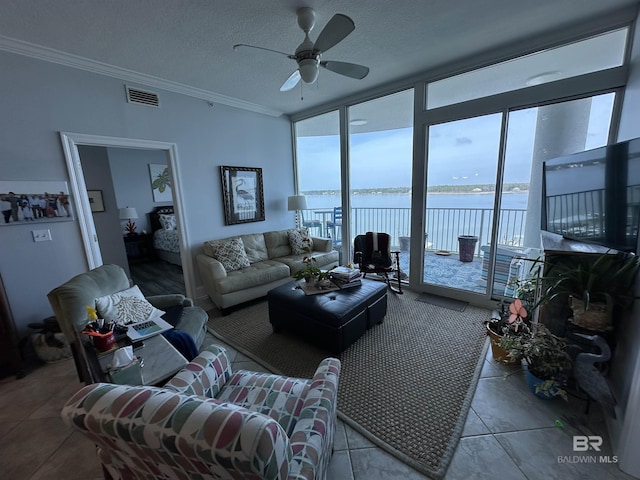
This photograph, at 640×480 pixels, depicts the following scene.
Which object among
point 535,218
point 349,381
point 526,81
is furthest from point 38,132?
point 535,218

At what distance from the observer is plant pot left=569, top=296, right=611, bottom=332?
1544 millimetres

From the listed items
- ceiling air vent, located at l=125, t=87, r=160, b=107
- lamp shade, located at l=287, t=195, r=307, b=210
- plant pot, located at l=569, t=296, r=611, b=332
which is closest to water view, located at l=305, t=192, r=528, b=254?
lamp shade, located at l=287, t=195, r=307, b=210

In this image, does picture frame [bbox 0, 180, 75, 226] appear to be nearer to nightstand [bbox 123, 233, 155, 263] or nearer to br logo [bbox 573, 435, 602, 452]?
nightstand [bbox 123, 233, 155, 263]

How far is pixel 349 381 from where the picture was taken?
6.46ft

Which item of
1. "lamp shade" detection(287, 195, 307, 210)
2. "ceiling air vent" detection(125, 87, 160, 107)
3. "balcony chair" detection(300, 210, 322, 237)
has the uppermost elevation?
"ceiling air vent" detection(125, 87, 160, 107)

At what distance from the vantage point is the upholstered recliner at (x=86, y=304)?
1.62 meters

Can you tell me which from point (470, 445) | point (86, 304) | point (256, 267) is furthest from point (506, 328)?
point (86, 304)

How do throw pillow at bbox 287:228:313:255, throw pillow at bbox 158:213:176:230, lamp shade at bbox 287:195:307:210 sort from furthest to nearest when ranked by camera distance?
1. throw pillow at bbox 158:213:176:230
2. lamp shade at bbox 287:195:307:210
3. throw pillow at bbox 287:228:313:255

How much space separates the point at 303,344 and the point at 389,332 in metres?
0.88

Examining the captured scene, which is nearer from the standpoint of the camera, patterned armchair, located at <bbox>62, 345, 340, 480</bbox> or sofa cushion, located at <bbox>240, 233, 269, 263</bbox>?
patterned armchair, located at <bbox>62, 345, 340, 480</bbox>

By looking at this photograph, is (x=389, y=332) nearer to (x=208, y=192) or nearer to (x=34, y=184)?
(x=208, y=192)

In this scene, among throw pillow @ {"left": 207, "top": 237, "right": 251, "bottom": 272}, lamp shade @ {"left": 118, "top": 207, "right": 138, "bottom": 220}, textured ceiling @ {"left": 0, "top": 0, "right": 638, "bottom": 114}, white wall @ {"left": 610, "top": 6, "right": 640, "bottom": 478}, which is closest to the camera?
white wall @ {"left": 610, "top": 6, "right": 640, "bottom": 478}

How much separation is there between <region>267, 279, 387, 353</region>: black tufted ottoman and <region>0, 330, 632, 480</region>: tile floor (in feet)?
2.24

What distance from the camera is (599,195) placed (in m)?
1.69
